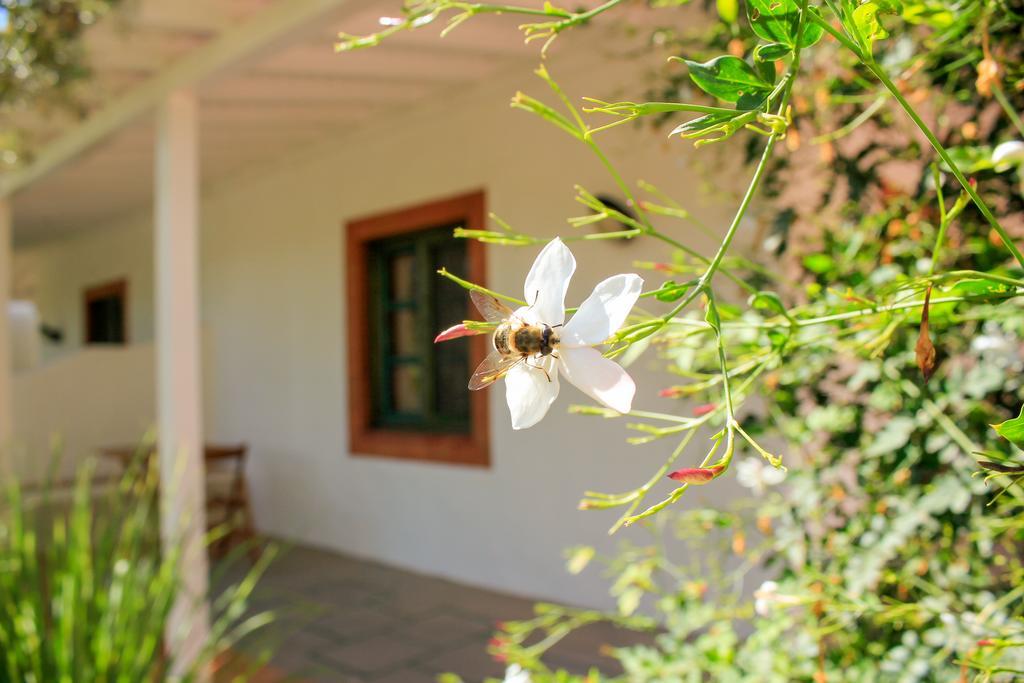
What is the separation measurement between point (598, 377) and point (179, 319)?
334cm

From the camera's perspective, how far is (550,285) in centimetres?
44

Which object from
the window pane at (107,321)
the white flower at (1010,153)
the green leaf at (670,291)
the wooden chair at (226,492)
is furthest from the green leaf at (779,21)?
the window pane at (107,321)

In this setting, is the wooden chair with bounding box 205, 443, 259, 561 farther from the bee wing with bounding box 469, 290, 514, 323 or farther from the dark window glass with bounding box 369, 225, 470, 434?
the bee wing with bounding box 469, 290, 514, 323

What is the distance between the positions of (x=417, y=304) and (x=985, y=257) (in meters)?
4.62

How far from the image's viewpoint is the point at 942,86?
1551mm

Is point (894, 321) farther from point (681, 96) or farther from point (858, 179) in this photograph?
point (681, 96)

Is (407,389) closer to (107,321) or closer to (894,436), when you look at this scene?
(894,436)

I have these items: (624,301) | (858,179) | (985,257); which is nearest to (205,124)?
(858,179)

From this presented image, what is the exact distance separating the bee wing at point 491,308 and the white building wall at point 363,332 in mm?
2602

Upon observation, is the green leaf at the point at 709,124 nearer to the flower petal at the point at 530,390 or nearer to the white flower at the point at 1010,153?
the flower petal at the point at 530,390

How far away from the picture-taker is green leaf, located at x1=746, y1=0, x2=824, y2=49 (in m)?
0.41

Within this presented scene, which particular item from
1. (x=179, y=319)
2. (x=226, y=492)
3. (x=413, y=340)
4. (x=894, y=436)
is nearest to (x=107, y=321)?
(x=226, y=492)

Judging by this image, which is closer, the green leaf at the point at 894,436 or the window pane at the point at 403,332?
the green leaf at the point at 894,436

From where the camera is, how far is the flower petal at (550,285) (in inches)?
17.0
